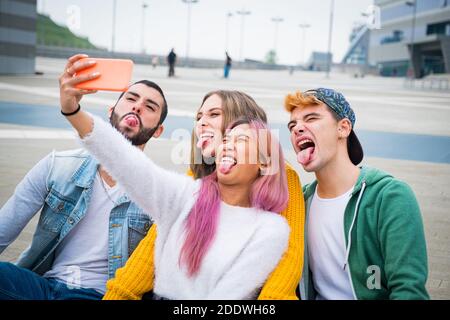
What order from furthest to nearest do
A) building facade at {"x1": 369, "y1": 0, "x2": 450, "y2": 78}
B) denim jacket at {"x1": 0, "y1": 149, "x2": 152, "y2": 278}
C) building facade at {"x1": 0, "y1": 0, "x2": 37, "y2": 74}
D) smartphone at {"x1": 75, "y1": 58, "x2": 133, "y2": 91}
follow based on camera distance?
building facade at {"x1": 369, "y1": 0, "x2": 450, "y2": 78} → building facade at {"x1": 0, "y1": 0, "x2": 37, "y2": 74} → denim jacket at {"x1": 0, "y1": 149, "x2": 152, "y2": 278} → smartphone at {"x1": 75, "y1": 58, "x2": 133, "y2": 91}

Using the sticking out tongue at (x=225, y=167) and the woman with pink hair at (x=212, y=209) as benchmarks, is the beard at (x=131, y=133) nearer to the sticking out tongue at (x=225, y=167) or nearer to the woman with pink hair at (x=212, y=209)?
the woman with pink hair at (x=212, y=209)

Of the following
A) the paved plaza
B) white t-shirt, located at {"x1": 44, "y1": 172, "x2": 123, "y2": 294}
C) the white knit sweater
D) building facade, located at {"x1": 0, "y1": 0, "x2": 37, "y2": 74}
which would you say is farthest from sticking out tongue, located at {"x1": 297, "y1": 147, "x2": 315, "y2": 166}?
building facade, located at {"x1": 0, "y1": 0, "x2": 37, "y2": 74}

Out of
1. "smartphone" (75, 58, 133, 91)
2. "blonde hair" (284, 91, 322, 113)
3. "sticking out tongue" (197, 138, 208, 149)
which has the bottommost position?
"sticking out tongue" (197, 138, 208, 149)

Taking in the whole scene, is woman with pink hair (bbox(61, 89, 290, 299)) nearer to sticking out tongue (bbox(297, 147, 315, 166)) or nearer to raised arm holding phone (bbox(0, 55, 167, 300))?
sticking out tongue (bbox(297, 147, 315, 166))

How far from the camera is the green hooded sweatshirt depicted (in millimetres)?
2285

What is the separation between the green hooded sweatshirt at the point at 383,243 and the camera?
229 centimetres

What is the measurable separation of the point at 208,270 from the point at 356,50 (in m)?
66.1

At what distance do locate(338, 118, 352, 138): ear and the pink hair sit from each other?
15.4 inches

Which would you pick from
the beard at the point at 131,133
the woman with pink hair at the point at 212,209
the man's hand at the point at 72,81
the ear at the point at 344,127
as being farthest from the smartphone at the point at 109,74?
the ear at the point at 344,127

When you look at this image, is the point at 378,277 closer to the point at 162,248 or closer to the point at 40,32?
the point at 162,248

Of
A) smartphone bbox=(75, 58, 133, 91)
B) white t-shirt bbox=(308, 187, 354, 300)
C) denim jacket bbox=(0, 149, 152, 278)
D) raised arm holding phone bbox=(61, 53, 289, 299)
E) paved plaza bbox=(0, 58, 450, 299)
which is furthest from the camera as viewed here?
paved plaza bbox=(0, 58, 450, 299)
